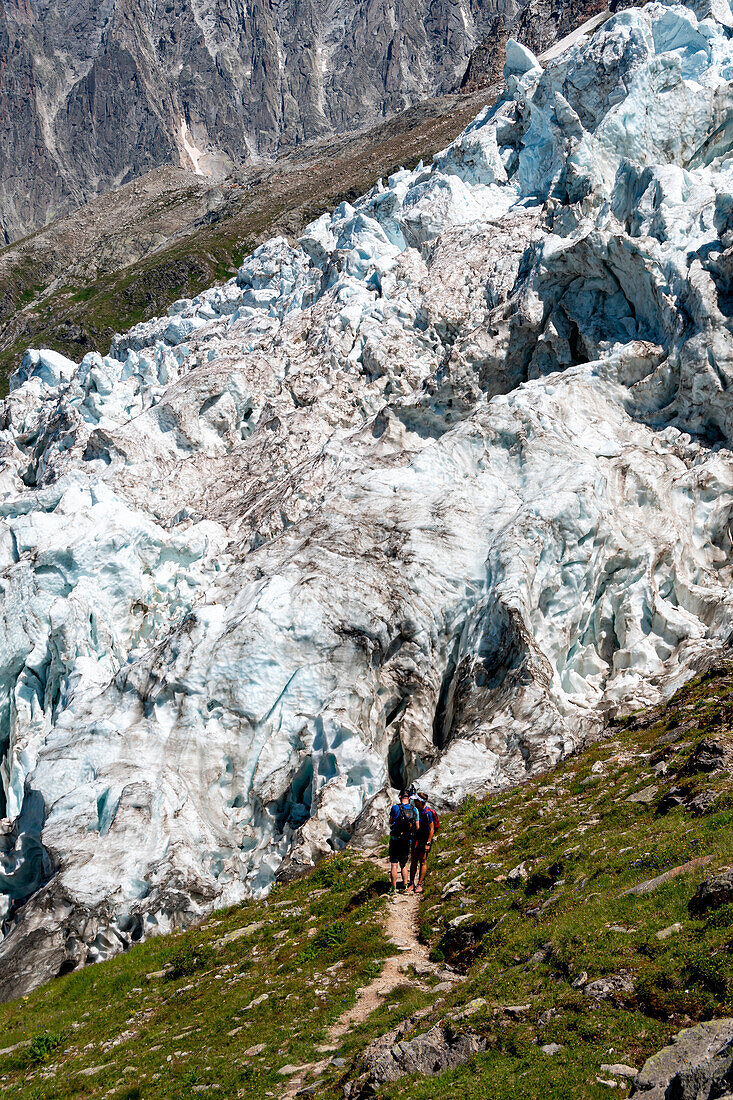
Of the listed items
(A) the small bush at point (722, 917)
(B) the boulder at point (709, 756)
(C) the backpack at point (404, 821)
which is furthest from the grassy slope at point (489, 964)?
(C) the backpack at point (404, 821)

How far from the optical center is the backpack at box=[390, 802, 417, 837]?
18500 mm

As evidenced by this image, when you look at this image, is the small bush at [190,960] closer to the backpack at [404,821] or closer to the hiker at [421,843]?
the hiker at [421,843]

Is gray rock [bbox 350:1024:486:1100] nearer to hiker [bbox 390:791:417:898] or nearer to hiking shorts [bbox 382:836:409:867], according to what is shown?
hiker [bbox 390:791:417:898]

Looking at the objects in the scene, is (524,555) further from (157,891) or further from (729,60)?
(729,60)

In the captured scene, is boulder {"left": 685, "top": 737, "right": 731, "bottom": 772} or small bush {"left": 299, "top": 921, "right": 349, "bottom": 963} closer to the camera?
small bush {"left": 299, "top": 921, "right": 349, "bottom": 963}

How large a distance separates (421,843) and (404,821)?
2.32ft

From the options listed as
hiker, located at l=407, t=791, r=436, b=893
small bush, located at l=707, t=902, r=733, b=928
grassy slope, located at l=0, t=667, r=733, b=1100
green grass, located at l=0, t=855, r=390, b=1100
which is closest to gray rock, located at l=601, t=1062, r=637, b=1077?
grassy slope, located at l=0, t=667, r=733, b=1100

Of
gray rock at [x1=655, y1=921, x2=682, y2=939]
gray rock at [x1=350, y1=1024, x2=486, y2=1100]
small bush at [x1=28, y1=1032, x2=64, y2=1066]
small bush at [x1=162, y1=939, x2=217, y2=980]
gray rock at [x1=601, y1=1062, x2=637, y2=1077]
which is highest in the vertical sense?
gray rock at [x1=601, y1=1062, x2=637, y2=1077]

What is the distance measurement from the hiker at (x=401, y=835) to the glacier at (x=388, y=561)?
18.2 ft

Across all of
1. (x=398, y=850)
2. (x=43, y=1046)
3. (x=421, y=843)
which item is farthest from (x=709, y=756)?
(x=43, y=1046)

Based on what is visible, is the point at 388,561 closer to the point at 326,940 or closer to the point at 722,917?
the point at 326,940

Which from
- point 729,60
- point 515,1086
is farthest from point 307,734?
point 729,60

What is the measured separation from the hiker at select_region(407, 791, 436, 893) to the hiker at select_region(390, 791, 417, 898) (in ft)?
0.50

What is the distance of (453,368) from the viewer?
155 feet
